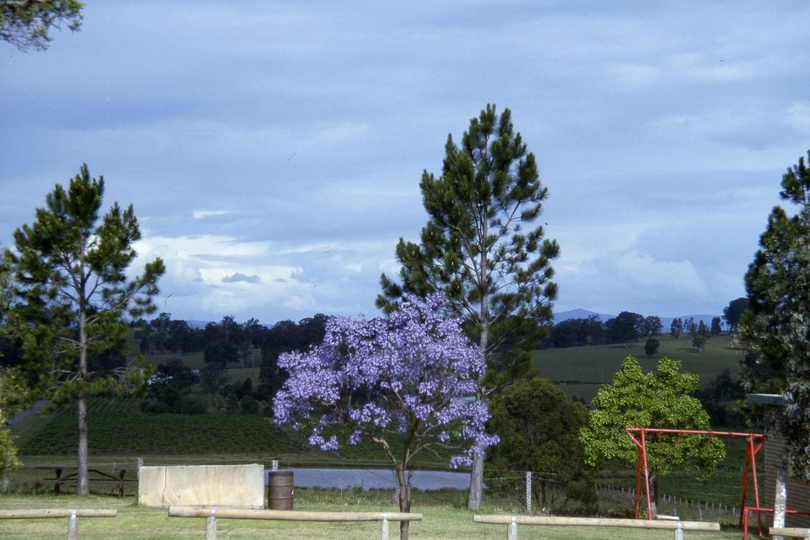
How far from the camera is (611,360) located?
121m

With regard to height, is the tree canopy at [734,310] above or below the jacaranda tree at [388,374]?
above

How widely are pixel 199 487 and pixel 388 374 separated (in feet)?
23.1

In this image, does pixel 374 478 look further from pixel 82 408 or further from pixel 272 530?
pixel 272 530

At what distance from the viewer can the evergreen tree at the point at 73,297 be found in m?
24.5

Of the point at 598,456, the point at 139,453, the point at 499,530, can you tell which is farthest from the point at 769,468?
the point at 139,453

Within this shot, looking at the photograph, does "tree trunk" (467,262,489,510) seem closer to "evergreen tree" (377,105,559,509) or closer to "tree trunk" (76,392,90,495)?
"evergreen tree" (377,105,559,509)

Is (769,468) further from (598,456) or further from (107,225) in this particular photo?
(107,225)

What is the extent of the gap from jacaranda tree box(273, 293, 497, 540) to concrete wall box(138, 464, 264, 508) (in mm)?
4959

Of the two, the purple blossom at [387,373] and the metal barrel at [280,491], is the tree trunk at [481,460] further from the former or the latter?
the purple blossom at [387,373]

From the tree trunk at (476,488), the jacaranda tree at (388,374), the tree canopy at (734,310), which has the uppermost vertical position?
the tree canopy at (734,310)

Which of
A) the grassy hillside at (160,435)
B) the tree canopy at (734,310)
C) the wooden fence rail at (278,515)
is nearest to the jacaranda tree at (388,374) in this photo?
the wooden fence rail at (278,515)

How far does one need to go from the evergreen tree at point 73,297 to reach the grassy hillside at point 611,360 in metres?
74.1

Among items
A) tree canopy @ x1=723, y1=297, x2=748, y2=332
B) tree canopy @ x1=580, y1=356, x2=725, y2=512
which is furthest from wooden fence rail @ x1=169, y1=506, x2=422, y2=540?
tree canopy @ x1=723, y1=297, x2=748, y2=332

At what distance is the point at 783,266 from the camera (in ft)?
47.4
